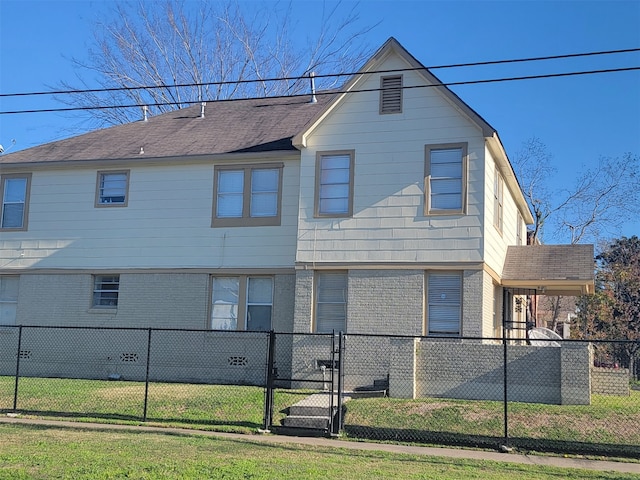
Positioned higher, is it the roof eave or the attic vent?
the attic vent

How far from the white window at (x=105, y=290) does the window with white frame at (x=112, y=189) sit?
2191 mm

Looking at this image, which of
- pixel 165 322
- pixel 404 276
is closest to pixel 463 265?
pixel 404 276

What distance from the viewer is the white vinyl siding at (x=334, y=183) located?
18859mm

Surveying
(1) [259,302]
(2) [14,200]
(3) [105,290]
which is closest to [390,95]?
(1) [259,302]

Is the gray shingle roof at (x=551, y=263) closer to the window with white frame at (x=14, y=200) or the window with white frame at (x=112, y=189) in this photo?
the window with white frame at (x=112, y=189)

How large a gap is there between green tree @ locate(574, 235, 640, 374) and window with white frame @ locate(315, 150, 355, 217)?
2290 centimetres

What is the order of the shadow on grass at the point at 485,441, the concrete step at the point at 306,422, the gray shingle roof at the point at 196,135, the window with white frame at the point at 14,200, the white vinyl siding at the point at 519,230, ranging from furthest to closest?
the white vinyl siding at the point at 519,230
the window with white frame at the point at 14,200
the gray shingle roof at the point at 196,135
the concrete step at the point at 306,422
the shadow on grass at the point at 485,441

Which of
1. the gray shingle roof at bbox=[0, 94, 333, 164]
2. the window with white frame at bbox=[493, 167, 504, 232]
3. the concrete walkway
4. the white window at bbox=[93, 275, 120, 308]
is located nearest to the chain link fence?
the concrete walkway

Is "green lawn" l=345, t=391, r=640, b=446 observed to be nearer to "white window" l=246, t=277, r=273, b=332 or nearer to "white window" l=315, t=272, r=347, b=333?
"white window" l=315, t=272, r=347, b=333

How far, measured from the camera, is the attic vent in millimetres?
18688

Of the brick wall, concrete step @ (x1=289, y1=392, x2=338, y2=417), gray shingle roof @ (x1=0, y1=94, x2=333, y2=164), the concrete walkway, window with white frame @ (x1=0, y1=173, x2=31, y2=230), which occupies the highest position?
gray shingle roof @ (x1=0, y1=94, x2=333, y2=164)

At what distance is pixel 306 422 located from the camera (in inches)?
547

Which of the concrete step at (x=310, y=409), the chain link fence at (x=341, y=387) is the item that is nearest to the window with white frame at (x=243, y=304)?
the chain link fence at (x=341, y=387)

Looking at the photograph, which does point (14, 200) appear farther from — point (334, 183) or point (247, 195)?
point (334, 183)
